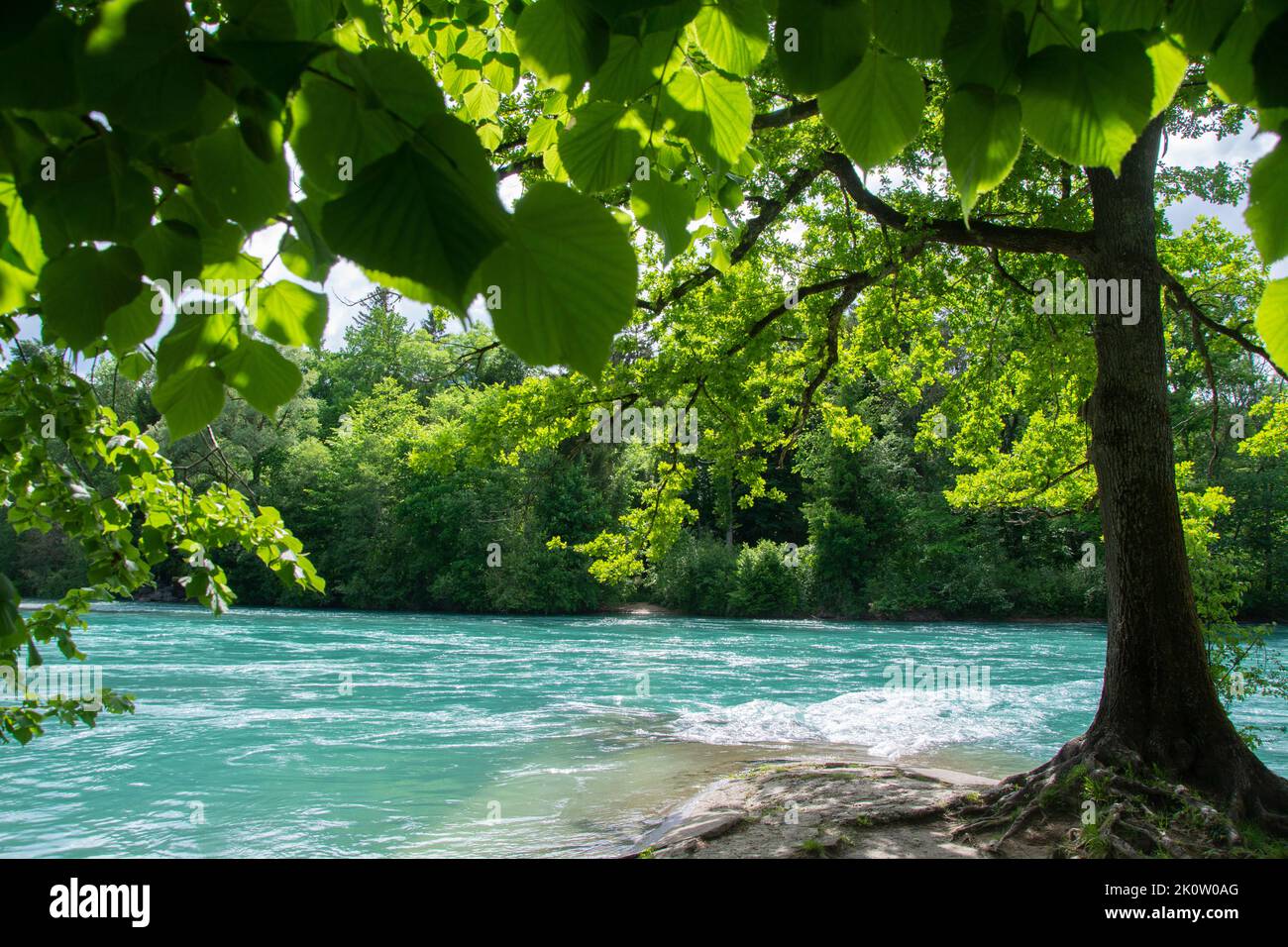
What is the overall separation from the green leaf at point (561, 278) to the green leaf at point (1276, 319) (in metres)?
0.45

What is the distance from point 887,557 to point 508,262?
36.4 m

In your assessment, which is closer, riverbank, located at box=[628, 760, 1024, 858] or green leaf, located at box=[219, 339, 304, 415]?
green leaf, located at box=[219, 339, 304, 415]

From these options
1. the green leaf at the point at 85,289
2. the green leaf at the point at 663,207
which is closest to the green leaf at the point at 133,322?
the green leaf at the point at 85,289

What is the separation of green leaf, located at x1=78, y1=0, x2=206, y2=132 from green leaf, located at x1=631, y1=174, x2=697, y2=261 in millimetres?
592

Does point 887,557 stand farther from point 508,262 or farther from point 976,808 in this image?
point 508,262

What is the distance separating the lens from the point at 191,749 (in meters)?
10.1

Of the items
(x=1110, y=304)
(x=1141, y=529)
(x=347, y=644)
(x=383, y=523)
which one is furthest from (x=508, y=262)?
(x=383, y=523)

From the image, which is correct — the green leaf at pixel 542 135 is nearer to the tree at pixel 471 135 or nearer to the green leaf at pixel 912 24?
the tree at pixel 471 135

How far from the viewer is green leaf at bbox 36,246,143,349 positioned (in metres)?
0.59

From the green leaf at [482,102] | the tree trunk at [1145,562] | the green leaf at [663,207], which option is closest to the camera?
the green leaf at [663,207]

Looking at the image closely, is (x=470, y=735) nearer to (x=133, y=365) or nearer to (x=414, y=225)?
(x=133, y=365)

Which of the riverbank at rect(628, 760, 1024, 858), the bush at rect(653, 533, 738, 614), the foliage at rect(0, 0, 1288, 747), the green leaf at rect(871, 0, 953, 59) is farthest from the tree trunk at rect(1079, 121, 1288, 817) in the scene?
the bush at rect(653, 533, 738, 614)

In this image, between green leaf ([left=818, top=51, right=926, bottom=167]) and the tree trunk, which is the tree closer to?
green leaf ([left=818, top=51, right=926, bottom=167])

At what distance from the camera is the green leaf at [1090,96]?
0.63 m
